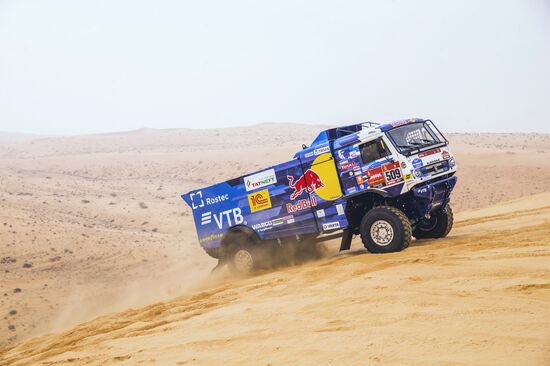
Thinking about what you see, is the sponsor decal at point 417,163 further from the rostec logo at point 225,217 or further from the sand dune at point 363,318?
the rostec logo at point 225,217

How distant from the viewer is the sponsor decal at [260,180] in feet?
44.3

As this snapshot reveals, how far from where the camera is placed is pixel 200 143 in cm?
7975

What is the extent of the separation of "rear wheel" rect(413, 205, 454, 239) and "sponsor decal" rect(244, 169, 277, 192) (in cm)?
383

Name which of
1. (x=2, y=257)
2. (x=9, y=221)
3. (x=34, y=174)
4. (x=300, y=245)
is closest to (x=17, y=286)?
(x=2, y=257)

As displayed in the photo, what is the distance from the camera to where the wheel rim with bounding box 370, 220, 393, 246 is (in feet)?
38.5

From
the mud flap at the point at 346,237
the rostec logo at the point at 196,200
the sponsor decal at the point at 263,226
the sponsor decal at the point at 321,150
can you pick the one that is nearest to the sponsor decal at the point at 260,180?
the sponsor decal at the point at 263,226

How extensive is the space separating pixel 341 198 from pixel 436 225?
2660 mm

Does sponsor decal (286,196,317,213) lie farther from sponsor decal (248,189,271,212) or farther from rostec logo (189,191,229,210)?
rostec logo (189,191,229,210)

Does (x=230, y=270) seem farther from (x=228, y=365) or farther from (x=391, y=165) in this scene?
(x=228, y=365)

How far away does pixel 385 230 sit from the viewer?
38.7ft

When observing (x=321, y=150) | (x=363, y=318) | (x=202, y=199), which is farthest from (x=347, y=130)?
(x=363, y=318)

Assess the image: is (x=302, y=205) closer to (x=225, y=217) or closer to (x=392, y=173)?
(x=225, y=217)

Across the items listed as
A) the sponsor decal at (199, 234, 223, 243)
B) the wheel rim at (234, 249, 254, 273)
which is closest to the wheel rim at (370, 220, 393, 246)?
the wheel rim at (234, 249, 254, 273)

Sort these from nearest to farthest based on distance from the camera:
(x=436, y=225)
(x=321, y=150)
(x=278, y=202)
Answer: (x=321, y=150) < (x=436, y=225) < (x=278, y=202)
